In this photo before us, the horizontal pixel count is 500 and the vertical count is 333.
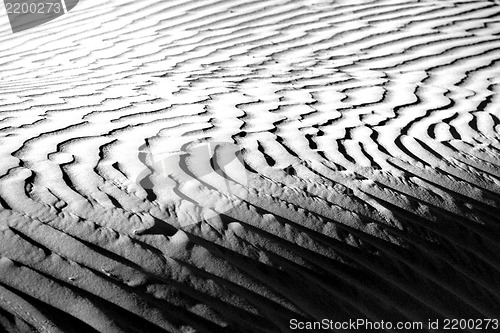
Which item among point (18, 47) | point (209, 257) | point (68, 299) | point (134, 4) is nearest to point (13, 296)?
point (68, 299)

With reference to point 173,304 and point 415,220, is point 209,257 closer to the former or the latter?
point 173,304

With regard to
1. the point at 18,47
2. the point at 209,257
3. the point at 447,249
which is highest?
the point at 209,257

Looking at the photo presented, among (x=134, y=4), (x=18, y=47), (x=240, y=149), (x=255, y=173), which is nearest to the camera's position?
(x=255, y=173)

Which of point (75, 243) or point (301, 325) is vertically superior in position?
point (75, 243)

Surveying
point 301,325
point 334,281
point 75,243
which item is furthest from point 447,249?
point 75,243

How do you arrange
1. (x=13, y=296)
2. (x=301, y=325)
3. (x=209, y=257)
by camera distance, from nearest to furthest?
(x=13, y=296)
(x=301, y=325)
(x=209, y=257)

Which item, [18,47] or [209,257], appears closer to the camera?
[209,257]

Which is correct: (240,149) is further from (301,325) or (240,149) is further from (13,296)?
(13,296)
